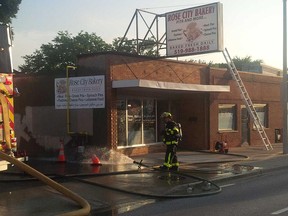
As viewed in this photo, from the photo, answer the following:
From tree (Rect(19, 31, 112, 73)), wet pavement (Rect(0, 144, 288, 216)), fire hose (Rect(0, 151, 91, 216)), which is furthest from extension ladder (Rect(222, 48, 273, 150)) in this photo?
tree (Rect(19, 31, 112, 73))

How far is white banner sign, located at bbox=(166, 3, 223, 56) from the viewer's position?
64.0 feet

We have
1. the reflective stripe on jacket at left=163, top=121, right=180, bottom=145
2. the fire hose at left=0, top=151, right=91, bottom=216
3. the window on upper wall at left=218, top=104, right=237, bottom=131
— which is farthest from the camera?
the window on upper wall at left=218, top=104, right=237, bottom=131

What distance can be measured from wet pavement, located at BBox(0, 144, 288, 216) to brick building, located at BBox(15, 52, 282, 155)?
53.0 inches

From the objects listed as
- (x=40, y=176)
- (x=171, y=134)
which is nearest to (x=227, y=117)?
(x=171, y=134)

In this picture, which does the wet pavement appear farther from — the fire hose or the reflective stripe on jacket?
the reflective stripe on jacket

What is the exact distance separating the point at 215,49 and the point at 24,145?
871 cm

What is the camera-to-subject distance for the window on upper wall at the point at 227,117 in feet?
71.8

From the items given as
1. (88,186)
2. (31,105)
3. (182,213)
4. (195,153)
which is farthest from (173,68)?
(182,213)

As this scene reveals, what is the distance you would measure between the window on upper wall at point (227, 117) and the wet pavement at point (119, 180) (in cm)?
455

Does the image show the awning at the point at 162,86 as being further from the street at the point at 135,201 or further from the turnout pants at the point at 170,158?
the street at the point at 135,201

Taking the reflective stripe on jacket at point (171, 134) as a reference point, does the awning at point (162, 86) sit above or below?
above

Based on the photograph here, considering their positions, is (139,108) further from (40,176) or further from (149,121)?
(40,176)

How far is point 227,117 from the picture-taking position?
73.5ft

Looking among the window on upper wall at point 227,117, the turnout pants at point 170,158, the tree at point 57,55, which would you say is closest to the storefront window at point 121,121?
the turnout pants at point 170,158
